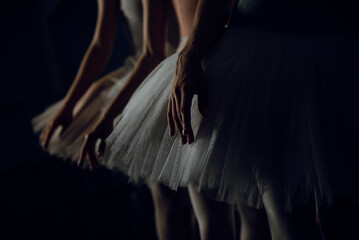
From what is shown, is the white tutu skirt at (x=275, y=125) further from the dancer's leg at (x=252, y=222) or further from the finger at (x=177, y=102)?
the dancer's leg at (x=252, y=222)

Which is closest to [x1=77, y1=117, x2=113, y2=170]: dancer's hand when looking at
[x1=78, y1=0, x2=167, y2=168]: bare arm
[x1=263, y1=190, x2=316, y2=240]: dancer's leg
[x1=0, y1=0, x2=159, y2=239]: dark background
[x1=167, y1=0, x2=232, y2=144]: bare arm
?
[x1=78, y1=0, x2=167, y2=168]: bare arm

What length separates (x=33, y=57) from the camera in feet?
9.78

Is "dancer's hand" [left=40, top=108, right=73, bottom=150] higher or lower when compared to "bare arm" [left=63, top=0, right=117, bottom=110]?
lower

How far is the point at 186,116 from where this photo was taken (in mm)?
554

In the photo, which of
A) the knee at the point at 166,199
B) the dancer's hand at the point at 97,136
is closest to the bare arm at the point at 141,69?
the dancer's hand at the point at 97,136

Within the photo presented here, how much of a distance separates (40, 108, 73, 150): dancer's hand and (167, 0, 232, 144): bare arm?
0.57 m

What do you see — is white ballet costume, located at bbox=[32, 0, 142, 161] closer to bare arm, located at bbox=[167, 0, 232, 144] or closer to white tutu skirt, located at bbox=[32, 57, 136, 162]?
white tutu skirt, located at bbox=[32, 57, 136, 162]

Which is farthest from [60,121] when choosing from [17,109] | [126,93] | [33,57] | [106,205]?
[33,57]

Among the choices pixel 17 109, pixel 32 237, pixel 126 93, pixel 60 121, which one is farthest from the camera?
pixel 17 109

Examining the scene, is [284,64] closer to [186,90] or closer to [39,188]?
[186,90]

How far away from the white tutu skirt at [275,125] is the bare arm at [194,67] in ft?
0.08

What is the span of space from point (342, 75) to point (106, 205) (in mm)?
1469

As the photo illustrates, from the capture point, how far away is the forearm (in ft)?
1.97

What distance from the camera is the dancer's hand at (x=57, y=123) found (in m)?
1.03
